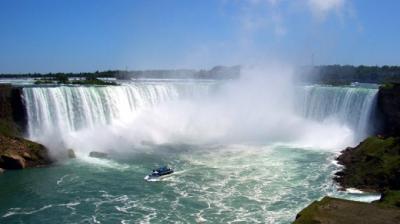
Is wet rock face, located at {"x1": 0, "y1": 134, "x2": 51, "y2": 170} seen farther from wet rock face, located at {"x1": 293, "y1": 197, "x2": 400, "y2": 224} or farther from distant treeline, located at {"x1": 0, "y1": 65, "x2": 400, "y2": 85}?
distant treeline, located at {"x1": 0, "y1": 65, "x2": 400, "y2": 85}

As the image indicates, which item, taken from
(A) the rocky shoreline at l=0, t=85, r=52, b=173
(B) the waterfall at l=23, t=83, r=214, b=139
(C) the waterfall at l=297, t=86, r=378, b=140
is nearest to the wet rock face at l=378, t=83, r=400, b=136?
(C) the waterfall at l=297, t=86, r=378, b=140

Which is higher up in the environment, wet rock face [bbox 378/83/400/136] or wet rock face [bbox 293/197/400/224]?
wet rock face [bbox 378/83/400/136]

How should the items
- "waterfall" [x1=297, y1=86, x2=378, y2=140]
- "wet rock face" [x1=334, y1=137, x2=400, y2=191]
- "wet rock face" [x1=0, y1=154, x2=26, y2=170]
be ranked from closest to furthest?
1. "wet rock face" [x1=334, y1=137, x2=400, y2=191]
2. "wet rock face" [x1=0, y1=154, x2=26, y2=170]
3. "waterfall" [x1=297, y1=86, x2=378, y2=140]

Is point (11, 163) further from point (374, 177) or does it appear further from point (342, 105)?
A: point (342, 105)

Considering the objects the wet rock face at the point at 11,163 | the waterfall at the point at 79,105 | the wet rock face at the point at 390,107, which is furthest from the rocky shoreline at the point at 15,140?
the wet rock face at the point at 390,107

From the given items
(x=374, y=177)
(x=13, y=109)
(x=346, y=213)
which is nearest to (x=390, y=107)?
(x=374, y=177)

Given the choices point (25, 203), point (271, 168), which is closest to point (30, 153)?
point (25, 203)

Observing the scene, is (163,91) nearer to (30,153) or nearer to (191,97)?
(191,97)
